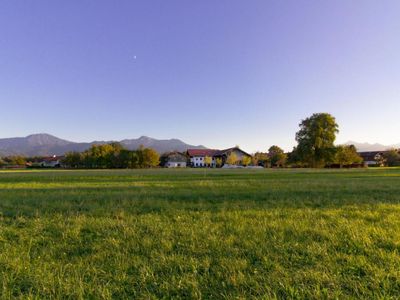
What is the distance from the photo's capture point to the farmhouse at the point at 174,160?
136375mm

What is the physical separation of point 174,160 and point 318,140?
268 ft

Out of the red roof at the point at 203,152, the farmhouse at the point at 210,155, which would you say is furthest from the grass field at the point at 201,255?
the red roof at the point at 203,152

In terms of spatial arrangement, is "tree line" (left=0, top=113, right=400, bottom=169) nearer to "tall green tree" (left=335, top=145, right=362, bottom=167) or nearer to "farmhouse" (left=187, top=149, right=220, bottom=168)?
"tall green tree" (left=335, top=145, right=362, bottom=167)

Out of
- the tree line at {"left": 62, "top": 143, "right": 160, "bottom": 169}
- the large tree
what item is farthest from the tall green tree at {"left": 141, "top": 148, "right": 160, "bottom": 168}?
the large tree

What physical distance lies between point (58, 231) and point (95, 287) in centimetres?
378

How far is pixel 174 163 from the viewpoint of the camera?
137000mm

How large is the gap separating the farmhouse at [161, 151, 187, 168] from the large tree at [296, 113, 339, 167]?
74308 mm

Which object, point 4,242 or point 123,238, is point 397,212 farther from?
point 4,242

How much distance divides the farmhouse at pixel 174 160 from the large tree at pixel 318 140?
244 feet

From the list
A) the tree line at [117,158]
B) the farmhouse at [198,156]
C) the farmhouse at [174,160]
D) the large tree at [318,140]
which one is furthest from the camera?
the farmhouse at [198,156]

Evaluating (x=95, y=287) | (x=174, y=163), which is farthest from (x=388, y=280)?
(x=174, y=163)

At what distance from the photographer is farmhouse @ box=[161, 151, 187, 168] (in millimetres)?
136375

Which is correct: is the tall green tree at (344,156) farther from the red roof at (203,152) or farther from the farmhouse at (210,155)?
the red roof at (203,152)

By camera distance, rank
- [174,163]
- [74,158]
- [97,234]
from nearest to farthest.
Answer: [97,234], [74,158], [174,163]
